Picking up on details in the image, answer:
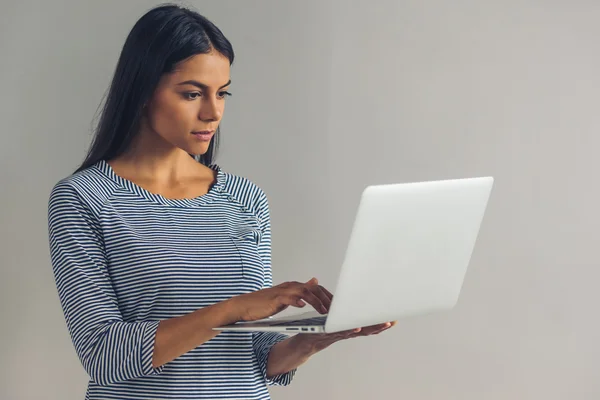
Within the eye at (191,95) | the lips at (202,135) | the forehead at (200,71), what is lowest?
the lips at (202,135)

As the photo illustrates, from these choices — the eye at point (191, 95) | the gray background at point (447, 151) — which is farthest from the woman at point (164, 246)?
the gray background at point (447, 151)

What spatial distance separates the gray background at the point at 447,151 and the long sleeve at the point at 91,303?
3.12 feet

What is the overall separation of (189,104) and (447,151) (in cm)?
104

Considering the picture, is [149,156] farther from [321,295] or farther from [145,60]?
[321,295]

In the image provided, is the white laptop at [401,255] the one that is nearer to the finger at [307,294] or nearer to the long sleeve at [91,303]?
the finger at [307,294]

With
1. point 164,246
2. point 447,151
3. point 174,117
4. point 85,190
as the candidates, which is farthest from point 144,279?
point 447,151

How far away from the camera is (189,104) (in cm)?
133

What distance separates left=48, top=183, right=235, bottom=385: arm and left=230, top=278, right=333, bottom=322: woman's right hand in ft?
0.07

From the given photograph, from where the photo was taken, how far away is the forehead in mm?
1338

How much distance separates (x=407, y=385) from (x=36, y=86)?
1284mm

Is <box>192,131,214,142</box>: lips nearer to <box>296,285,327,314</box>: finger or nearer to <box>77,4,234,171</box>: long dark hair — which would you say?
<box>77,4,234,171</box>: long dark hair

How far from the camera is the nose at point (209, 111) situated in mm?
1331

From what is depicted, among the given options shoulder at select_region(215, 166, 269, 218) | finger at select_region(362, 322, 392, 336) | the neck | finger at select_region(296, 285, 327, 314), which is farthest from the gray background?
finger at select_region(296, 285, 327, 314)

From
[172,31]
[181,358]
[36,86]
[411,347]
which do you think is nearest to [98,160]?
[172,31]
